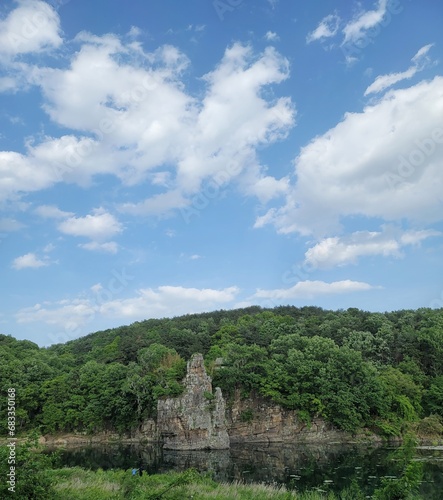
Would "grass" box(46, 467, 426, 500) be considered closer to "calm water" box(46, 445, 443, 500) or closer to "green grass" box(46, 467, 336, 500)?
"green grass" box(46, 467, 336, 500)

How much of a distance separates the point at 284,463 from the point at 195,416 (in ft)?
52.3

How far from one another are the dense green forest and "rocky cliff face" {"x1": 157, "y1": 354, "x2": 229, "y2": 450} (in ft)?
5.79

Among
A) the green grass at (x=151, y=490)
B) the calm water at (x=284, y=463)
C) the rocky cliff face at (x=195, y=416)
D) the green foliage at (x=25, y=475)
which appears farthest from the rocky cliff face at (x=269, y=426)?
the green foliage at (x=25, y=475)

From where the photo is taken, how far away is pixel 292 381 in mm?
48125

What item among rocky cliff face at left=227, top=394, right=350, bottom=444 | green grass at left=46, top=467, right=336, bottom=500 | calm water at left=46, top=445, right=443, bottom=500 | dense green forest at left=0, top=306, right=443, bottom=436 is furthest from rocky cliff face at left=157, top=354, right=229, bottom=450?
green grass at left=46, top=467, right=336, bottom=500

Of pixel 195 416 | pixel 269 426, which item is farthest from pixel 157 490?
pixel 269 426

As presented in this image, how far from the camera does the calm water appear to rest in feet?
78.4

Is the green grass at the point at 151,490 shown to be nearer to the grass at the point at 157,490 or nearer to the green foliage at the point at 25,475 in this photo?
the grass at the point at 157,490

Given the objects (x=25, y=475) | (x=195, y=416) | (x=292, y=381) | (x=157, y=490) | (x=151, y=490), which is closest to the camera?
(x=25, y=475)

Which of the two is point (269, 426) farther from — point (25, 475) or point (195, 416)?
point (25, 475)

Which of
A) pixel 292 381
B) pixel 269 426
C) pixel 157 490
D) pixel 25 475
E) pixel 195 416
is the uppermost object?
pixel 25 475

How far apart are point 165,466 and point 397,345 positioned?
36889mm

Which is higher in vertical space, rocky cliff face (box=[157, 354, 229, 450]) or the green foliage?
Answer: the green foliage

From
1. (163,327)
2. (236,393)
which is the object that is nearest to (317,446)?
(236,393)
